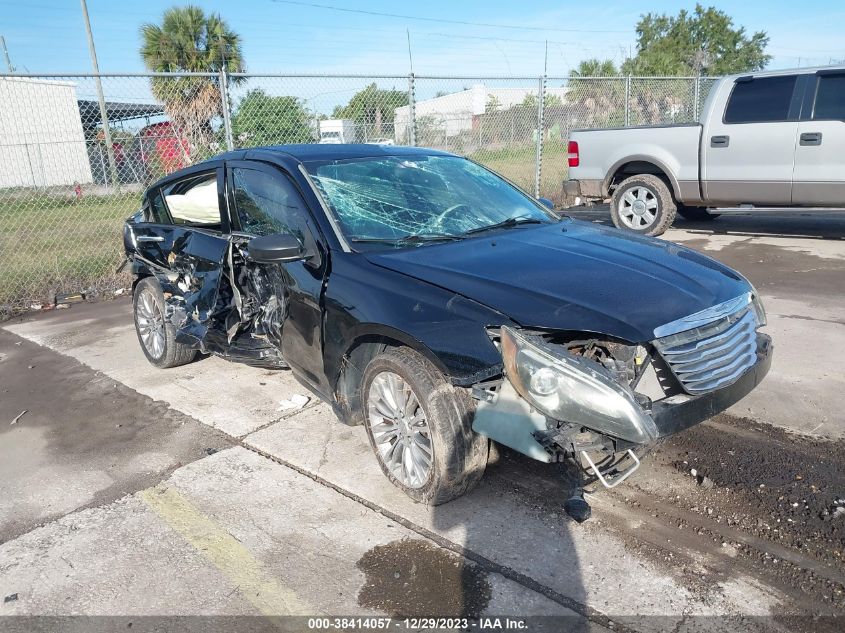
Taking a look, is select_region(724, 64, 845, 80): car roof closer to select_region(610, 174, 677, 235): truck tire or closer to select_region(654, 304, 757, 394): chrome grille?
select_region(610, 174, 677, 235): truck tire

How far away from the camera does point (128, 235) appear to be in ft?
18.5

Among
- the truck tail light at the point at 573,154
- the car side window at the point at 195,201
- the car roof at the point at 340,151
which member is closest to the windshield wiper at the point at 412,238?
the car roof at the point at 340,151

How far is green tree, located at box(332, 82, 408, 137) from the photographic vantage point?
11.0 metres

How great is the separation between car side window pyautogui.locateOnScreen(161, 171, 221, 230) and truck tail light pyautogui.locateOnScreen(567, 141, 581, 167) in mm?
6446

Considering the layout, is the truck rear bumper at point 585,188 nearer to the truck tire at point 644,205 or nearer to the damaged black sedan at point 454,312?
the truck tire at point 644,205

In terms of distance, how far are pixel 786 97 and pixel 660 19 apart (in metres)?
51.2

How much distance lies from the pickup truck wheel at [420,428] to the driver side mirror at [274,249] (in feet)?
2.47

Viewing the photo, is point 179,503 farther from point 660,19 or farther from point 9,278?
point 660,19

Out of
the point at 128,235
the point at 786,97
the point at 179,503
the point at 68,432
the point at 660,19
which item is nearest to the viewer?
the point at 179,503

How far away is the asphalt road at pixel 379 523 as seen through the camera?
2.66 meters

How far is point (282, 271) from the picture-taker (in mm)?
3939

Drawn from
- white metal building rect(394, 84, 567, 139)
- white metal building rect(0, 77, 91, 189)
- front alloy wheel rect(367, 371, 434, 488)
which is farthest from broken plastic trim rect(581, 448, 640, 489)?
white metal building rect(0, 77, 91, 189)

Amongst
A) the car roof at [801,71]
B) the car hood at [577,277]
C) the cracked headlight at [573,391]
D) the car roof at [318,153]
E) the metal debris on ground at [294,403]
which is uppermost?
the car roof at [801,71]

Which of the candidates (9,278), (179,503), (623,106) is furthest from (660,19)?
(179,503)
